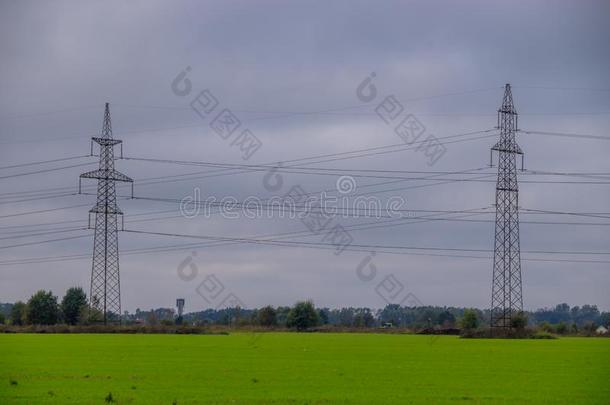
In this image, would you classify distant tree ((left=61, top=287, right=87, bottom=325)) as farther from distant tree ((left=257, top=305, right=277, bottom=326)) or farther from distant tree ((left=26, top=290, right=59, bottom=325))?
distant tree ((left=257, top=305, right=277, bottom=326))

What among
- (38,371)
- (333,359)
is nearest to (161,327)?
(333,359)

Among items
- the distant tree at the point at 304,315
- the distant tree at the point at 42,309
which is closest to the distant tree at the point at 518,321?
the distant tree at the point at 304,315

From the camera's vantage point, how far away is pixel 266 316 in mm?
189000

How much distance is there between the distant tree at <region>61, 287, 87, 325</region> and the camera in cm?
16400

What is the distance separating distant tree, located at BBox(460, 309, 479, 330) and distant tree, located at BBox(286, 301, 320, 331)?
32466 millimetres

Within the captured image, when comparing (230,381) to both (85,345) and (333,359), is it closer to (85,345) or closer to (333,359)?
(333,359)

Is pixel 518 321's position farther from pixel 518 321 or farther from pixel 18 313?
pixel 18 313

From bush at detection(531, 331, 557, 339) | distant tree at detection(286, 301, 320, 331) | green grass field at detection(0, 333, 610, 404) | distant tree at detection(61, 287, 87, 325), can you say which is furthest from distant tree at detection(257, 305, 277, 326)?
green grass field at detection(0, 333, 610, 404)

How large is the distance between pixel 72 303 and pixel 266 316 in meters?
39.7

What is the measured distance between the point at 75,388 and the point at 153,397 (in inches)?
207

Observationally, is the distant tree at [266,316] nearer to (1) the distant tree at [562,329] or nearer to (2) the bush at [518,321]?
(1) the distant tree at [562,329]

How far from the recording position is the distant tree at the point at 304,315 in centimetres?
18338

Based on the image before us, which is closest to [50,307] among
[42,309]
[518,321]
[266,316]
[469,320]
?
[42,309]

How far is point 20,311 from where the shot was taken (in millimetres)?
190750
